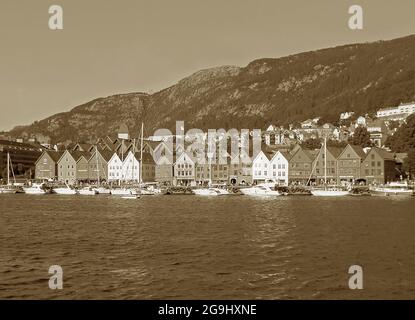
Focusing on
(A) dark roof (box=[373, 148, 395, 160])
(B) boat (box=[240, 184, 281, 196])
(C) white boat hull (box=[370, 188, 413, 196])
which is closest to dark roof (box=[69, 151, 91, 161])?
(B) boat (box=[240, 184, 281, 196])

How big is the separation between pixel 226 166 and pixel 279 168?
17032mm

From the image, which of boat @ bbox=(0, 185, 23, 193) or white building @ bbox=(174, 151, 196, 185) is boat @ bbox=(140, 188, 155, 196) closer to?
white building @ bbox=(174, 151, 196, 185)

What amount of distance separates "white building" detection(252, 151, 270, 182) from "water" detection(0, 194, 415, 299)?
3677 inches

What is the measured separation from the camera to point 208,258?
30.2 m

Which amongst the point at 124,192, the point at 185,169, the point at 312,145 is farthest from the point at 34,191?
the point at 312,145

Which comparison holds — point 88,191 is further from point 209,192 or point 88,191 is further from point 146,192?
point 209,192

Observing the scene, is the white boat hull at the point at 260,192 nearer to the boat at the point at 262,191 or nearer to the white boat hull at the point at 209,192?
the boat at the point at 262,191

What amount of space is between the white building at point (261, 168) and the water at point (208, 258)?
9340cm

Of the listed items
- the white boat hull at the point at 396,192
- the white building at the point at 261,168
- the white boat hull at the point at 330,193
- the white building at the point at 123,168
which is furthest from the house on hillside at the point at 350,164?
the white building at the point at 123,168

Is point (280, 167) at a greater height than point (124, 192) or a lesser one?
greater

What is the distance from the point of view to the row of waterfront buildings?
439 feet
